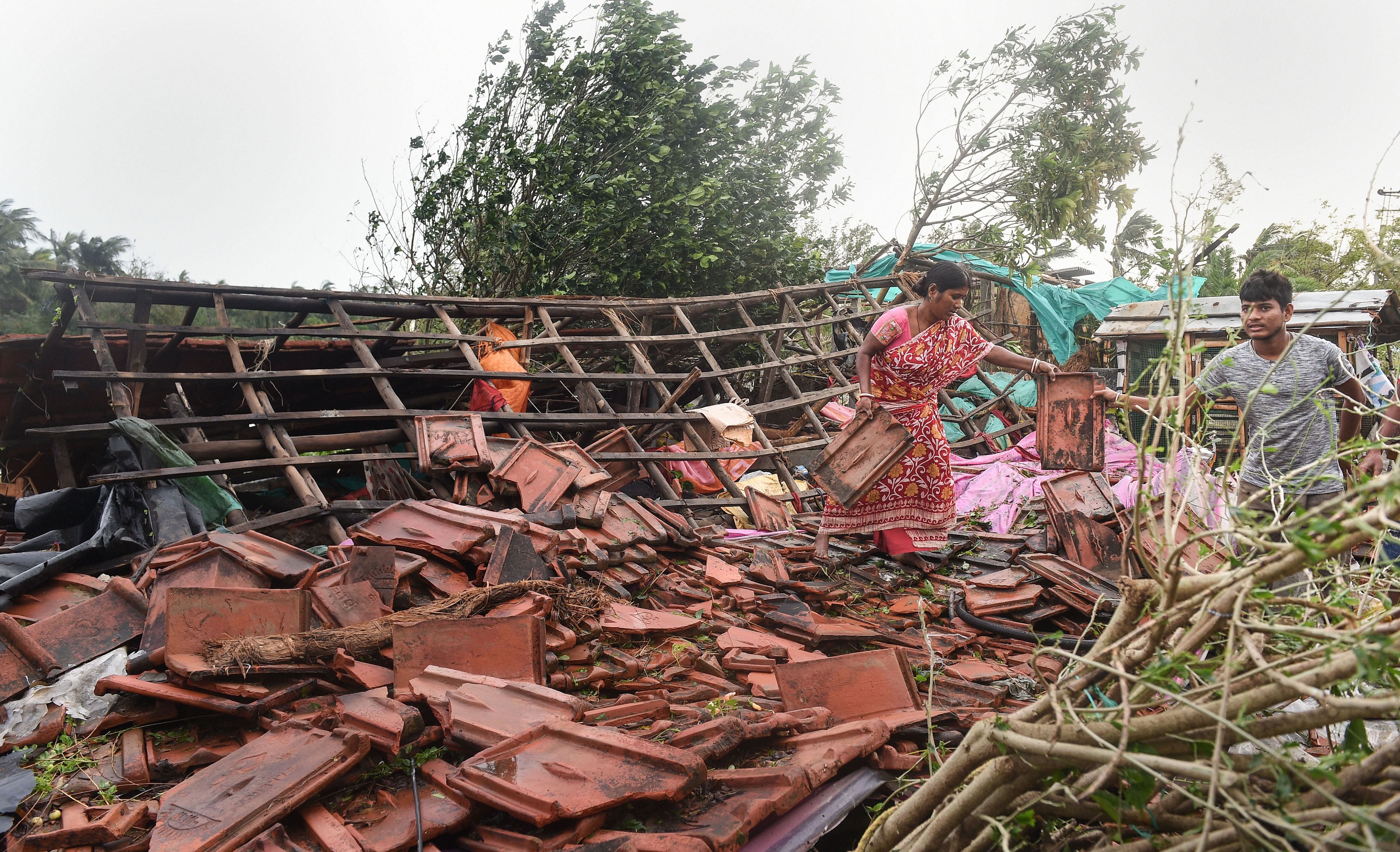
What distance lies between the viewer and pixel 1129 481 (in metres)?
6.71

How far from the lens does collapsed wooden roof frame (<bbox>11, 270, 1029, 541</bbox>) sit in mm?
5473

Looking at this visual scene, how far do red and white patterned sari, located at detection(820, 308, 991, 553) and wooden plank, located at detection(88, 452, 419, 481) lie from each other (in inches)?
131

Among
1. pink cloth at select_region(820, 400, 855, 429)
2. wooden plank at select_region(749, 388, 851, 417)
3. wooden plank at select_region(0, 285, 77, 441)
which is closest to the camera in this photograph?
wooden plank at select_region(0, 285, 77, 441)

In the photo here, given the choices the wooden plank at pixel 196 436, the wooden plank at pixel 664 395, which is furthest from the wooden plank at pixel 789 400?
the wooden plank at pixel 196 436

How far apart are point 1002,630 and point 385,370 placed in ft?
16.0

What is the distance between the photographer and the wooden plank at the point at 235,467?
4.84 metres

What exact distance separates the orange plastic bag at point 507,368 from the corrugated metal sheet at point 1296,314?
7.39 metres

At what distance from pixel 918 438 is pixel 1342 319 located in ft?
28.6

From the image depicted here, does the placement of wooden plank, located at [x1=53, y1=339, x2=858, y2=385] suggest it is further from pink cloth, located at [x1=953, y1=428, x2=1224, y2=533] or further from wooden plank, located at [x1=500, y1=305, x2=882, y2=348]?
pink cloth, located at [x1=953, y1=428, x2=1224, y2=533]

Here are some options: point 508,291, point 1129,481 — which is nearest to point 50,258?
point 508,291

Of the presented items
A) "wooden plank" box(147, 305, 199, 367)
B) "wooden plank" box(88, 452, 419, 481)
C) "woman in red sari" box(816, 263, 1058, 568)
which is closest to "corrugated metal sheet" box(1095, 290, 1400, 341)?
"woman in red sari" box(816, 263, 1058, 568)

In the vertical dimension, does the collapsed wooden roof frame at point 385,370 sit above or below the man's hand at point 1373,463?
above

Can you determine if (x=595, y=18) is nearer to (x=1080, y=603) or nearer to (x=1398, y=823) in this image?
(x=1080, y=603)

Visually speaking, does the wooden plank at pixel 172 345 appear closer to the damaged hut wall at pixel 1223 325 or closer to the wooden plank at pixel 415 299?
the wooden plank at pixel 415 299
